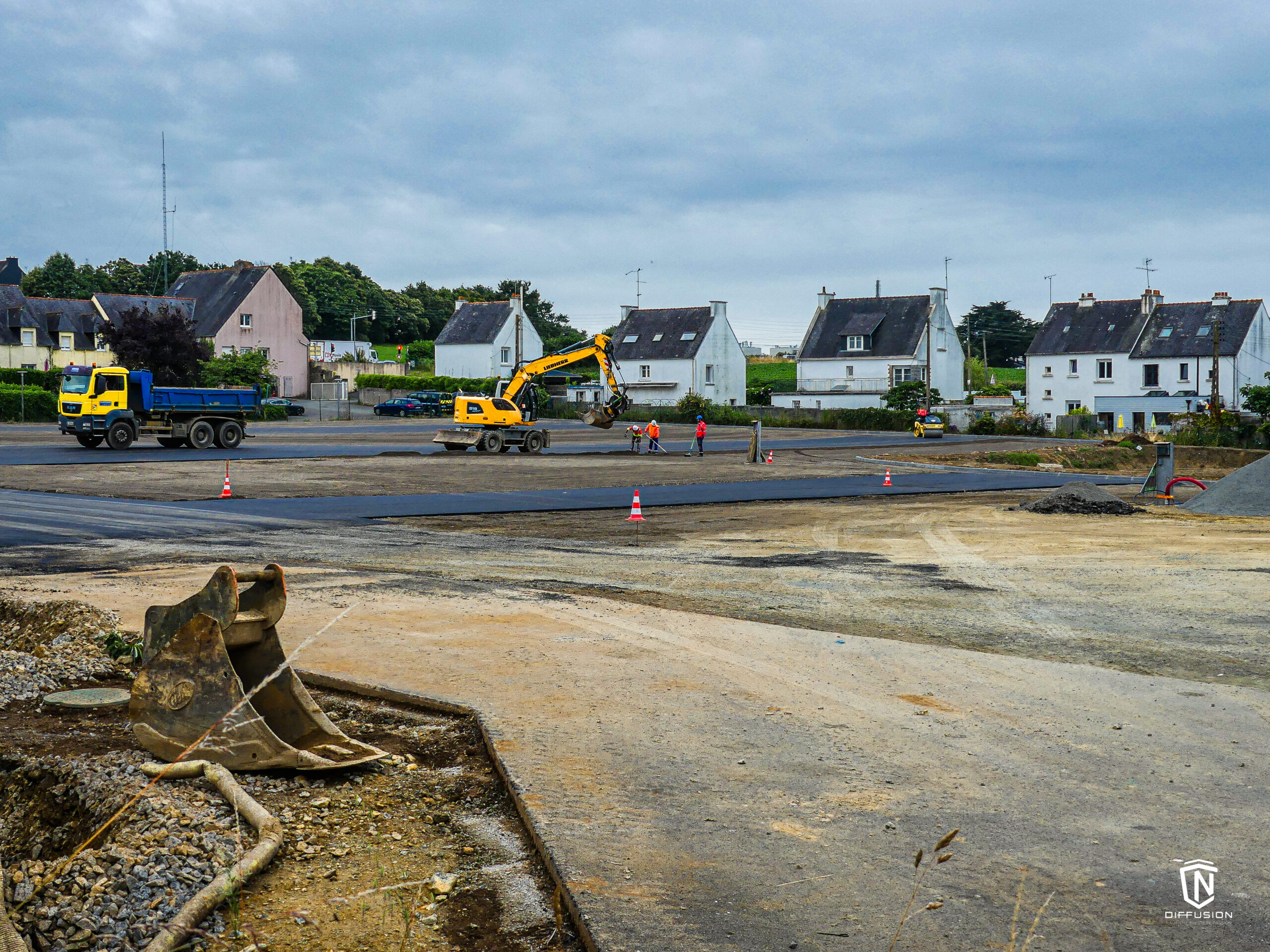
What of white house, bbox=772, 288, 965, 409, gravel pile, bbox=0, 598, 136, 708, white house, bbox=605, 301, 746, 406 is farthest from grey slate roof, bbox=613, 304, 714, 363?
gravel pile, bbox=0, 598, 136, 708

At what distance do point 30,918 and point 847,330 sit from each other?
91527 mm

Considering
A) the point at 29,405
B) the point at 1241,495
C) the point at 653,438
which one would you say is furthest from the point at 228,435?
the point at 1241,495

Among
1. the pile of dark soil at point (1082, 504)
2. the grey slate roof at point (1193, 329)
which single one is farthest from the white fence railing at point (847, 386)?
the pile of dark soil at point (1082, 504)

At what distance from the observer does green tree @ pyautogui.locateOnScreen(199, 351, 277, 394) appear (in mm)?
73562

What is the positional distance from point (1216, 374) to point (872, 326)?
28.2 meters

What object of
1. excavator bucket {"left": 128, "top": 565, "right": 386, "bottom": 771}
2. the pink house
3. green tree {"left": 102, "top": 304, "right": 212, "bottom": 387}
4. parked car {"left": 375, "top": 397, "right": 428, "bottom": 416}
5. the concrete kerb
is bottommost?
the concrete kerb

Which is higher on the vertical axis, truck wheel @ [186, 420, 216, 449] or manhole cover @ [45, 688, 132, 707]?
truck wheel @ [186, 420, 216, 449]

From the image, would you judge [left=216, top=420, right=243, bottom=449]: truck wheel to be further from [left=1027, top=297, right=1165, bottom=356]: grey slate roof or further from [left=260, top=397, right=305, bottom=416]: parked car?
[left=1027, top=297, right=1165, bottom=356]: grey slate roof

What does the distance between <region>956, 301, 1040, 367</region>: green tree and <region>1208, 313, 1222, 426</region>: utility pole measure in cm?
5576

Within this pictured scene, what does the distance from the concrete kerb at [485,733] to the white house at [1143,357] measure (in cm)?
7178

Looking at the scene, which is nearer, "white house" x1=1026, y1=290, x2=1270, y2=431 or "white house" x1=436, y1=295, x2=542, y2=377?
"white house" x1=1026, y1=290, x2=1270, y2=431

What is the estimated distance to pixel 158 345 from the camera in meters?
67.7

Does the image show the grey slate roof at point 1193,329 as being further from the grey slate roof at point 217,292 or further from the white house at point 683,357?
the grey slate roof at point 217,292

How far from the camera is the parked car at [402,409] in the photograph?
78750 millimetres
